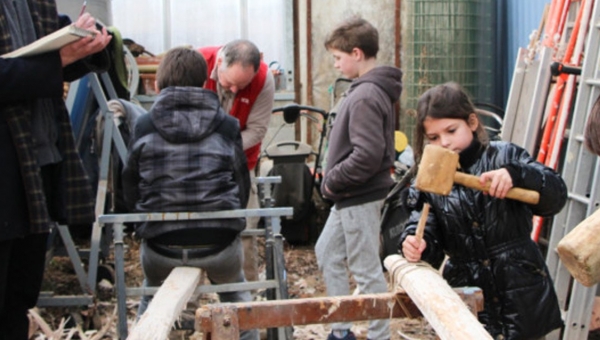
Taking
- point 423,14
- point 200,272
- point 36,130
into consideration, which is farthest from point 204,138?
point 423,14

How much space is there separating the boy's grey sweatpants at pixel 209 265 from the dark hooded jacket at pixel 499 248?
111 cm

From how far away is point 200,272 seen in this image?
3867 millimetres

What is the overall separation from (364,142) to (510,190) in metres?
1.62

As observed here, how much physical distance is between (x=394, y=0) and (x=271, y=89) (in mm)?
4016

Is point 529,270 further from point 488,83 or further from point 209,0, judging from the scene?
point 209,0

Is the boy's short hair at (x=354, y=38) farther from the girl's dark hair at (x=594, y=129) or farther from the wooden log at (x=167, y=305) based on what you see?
the girl's dark hair at (x=594, y=129)

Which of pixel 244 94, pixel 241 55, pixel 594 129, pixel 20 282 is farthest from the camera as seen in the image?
pixel 244 94

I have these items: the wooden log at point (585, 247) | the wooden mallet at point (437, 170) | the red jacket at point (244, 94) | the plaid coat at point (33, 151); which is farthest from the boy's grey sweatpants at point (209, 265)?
the wooden log at point (585, 247)

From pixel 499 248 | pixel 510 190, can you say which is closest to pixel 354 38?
pixel 499 248

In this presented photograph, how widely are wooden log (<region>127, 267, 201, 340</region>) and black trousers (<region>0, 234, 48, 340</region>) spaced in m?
0.50

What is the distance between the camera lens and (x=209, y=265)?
3.91 m

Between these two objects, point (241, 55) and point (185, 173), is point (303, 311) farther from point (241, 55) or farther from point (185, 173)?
point (241, 55)

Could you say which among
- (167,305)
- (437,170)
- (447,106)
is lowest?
(167,305)

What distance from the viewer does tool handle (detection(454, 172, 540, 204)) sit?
2744 millimetres
